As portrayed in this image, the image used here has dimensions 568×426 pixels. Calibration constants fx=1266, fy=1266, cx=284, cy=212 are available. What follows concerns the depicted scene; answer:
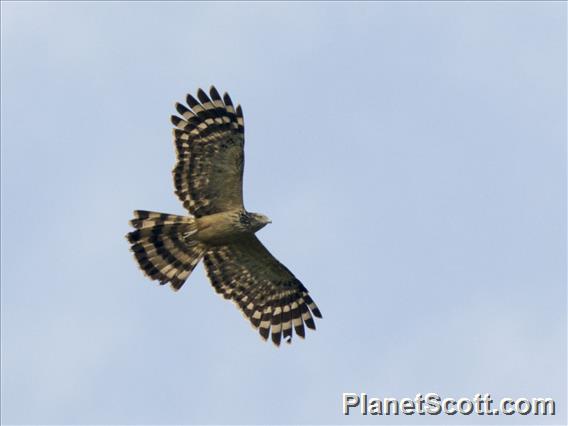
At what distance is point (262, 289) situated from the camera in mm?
26109

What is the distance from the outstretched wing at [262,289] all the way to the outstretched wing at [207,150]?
4.80ft

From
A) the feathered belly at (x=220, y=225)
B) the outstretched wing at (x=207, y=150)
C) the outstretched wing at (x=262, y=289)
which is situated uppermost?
the outstretched wing at (x=207, y=150)

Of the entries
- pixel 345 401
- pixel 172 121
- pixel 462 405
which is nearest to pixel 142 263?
pixel 172 121

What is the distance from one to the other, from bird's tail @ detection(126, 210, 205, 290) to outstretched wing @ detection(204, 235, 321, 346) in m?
0.69

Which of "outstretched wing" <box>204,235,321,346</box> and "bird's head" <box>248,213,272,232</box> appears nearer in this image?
"bird's head" <box>248,213,272,232</box>

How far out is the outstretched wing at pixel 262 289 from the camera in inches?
1008

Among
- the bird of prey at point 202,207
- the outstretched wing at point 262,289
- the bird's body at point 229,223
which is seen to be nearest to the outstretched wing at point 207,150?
the bird of prey at point 202,207

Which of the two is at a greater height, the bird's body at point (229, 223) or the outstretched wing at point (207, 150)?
the outstretched wing at point (207, 150)

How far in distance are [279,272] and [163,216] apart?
2.89 metres

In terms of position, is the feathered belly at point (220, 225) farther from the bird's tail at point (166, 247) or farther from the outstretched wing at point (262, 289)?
the outstretched wing at point (262, 289)

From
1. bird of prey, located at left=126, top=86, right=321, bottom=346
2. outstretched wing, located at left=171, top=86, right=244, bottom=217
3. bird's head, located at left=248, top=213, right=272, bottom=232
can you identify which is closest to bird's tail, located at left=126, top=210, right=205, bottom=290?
bird of prey, located at left=126, top=86, right=321, bottom=346

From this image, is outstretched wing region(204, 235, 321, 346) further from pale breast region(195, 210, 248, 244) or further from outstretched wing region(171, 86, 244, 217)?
outstretched wing region(171, 86, 244, 217)

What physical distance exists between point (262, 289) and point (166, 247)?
241 cm

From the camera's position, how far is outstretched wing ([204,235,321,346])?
25.6 m
